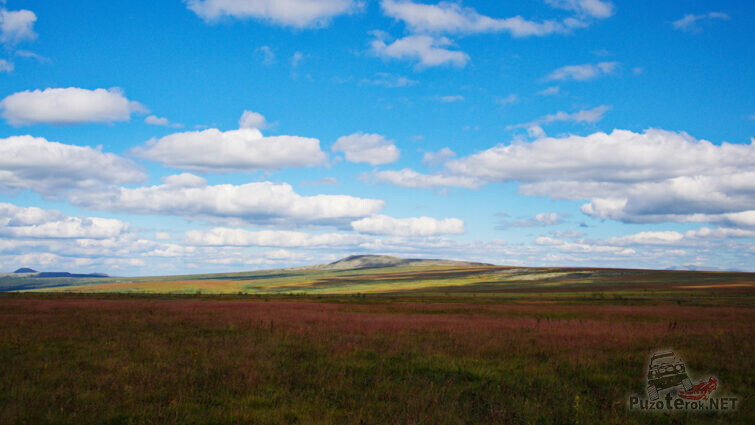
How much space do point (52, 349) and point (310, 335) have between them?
29.5 feet

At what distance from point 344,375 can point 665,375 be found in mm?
8331

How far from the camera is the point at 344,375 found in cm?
1105

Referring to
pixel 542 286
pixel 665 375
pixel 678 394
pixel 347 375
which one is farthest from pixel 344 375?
pixel 542 286

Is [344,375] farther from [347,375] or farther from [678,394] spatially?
[678,394]

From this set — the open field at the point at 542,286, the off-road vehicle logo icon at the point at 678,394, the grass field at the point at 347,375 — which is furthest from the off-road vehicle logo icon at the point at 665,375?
the open field at the point at 542,286

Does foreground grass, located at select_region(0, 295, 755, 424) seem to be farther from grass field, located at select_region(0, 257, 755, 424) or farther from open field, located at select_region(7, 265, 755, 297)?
open field, located at select_region(7, 265, 755, 297)

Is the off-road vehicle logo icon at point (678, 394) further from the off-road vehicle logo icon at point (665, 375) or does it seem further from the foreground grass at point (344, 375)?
the foreground grass at point (344, 375)

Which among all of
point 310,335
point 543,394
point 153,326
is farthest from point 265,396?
point 153,326

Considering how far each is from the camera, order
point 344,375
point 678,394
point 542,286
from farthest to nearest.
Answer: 1. point 542,286
2. point 344,375
3. point 678,394

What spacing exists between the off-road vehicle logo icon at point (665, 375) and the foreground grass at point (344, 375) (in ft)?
1.30

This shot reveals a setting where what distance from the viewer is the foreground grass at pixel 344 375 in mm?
8203

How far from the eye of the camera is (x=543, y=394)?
979 centimetres

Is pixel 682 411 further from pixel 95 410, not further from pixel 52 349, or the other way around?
pixel 52 349

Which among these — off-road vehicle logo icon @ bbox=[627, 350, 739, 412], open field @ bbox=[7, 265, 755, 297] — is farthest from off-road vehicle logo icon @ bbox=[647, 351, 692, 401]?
open field @ bbox=[7, 265, 755, 297]
